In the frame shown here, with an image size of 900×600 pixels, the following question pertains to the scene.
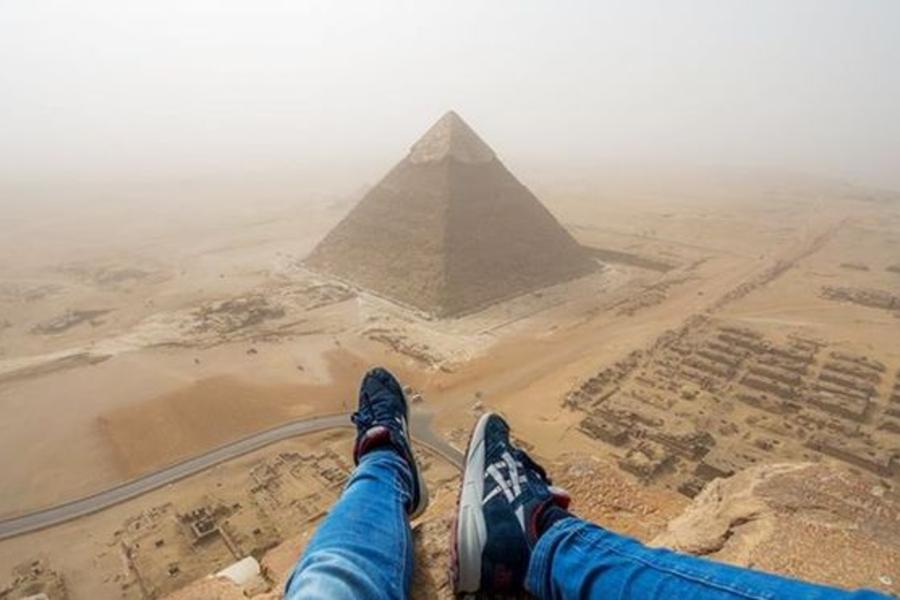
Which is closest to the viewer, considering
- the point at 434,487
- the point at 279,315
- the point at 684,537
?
the point at 684,537

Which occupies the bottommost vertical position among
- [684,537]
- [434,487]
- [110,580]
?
[110,580]

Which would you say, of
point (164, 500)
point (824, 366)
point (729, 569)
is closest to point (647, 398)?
point (824, 366)

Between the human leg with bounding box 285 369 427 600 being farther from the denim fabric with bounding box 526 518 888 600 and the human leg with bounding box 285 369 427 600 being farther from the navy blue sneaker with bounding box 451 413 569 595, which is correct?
the denim fabric with bounding box 526 518 888 600

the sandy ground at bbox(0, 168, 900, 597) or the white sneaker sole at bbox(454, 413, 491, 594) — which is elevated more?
the white sneaker sole at bbox(454, 413, 491, 594)

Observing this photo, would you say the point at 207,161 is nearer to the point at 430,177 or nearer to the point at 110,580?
the point at 430,177

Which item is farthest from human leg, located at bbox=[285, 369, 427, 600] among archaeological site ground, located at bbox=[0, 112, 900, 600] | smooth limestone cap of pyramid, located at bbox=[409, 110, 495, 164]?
smooth limestone cap of pyramid, located at bbox=[409, 110, 495, 164]

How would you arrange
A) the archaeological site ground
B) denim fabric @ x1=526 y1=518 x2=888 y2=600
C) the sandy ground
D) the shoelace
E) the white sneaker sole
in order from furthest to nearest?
the sandy ground < the archaeological site ground < the shoelace < the white sneaker sole < denim fabric @ x1=526 y1=518 x2=888 y2=600
